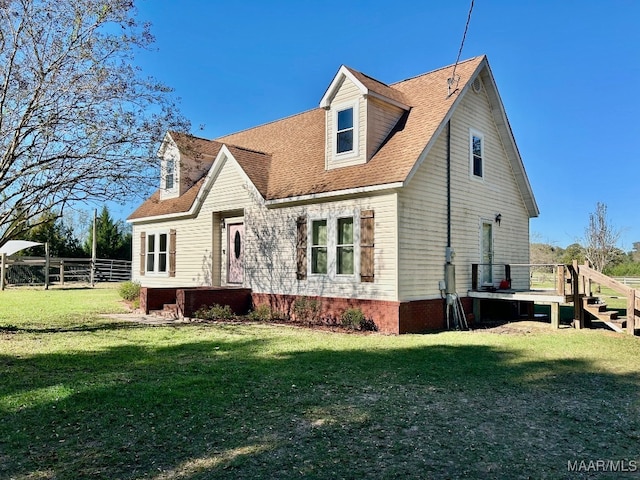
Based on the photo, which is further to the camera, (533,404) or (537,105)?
(537,105)

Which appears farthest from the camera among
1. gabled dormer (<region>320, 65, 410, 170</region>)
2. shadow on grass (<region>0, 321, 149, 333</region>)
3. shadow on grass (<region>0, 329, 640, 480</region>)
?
gabled dormer (<region>320, 65, 410, 170</region>)

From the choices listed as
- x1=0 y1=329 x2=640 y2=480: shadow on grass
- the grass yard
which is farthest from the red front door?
x1=0 y1=329 x2=640 y2=480: shadow on grass

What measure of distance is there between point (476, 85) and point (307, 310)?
27.9 ft

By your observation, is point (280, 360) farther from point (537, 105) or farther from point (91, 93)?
point (537, 105)

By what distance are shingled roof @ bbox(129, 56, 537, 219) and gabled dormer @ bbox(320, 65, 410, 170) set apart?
0.13 m

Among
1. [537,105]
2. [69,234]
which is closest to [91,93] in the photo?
[537,105]

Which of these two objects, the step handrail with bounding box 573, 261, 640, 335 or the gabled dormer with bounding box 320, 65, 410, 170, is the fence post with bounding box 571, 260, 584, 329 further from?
the gabled dormer with bounding box 320, 65, 410, 170

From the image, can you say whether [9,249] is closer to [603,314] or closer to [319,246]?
[319,246]

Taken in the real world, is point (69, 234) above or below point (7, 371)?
above

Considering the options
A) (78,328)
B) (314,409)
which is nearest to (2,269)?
(78,328)

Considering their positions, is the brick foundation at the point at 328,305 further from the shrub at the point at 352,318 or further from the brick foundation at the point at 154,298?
the shrub at the point at 352,318

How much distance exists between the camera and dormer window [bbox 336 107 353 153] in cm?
1358

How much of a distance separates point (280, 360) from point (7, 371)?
4.14 m

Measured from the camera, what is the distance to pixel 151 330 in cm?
1163
